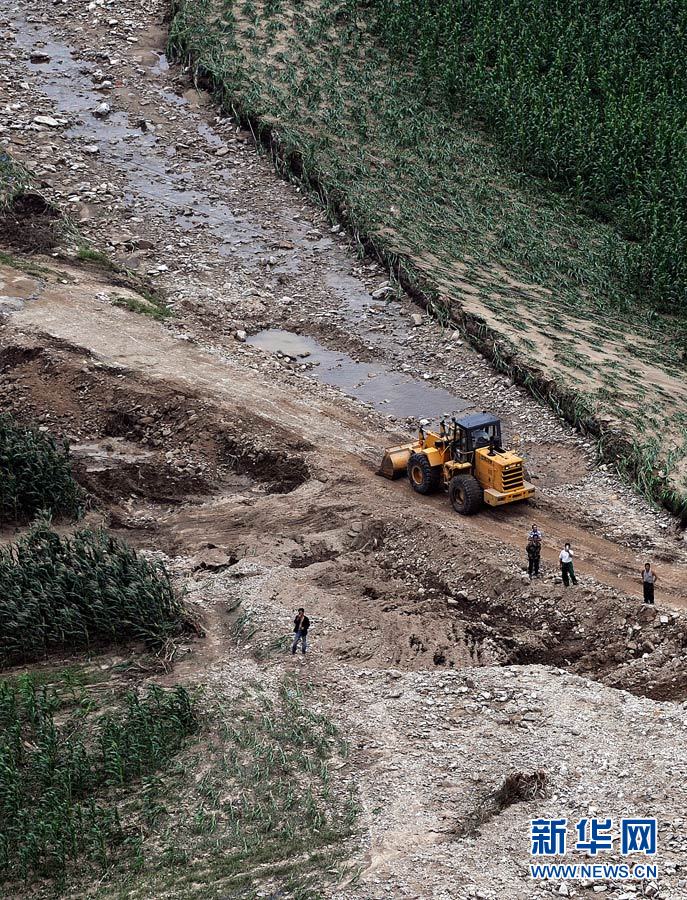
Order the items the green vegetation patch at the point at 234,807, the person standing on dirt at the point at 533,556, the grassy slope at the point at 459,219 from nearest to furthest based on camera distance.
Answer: the green vegetation patch at the point at 234,807 < the person standing on dirt at the point at 533,556 < the grassy slope at the point at 459,219

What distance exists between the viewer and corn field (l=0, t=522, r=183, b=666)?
1906 cm

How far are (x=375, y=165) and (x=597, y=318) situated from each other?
10.2 metres

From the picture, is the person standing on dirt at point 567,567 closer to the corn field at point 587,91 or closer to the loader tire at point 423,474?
the loader tire at point 423,474

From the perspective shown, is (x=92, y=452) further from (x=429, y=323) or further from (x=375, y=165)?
(x=375, y=165)

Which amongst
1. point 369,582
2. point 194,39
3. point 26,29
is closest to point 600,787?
point 369,582

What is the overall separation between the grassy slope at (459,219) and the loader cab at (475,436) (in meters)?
2.98

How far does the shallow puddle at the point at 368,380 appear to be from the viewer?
28.2m

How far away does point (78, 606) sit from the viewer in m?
Result: 19.3

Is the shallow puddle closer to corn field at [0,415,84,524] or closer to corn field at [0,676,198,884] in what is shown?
corn field at [0,415,84,524]

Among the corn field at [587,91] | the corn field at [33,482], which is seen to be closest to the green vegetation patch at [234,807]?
the corn field at [33,482]

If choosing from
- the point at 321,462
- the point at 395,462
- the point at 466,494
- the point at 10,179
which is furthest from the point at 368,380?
the point at 10,179

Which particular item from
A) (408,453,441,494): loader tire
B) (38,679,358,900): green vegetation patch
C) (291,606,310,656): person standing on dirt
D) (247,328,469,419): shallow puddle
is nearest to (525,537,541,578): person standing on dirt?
(408,453,441,494): loader tire

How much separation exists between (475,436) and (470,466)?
607 millimetres

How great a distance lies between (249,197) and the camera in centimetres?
3747
